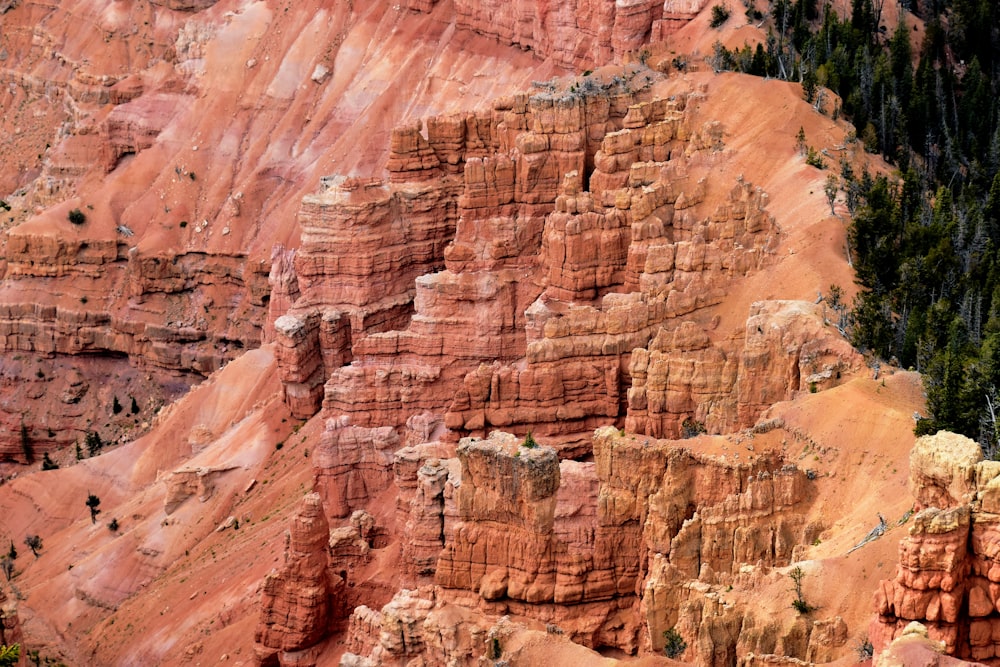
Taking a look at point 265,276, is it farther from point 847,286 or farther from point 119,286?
point 847,286

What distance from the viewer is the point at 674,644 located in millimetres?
57438

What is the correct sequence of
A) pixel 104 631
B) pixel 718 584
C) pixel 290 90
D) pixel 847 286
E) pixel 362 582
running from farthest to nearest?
1. pixel 290 90
2. pixel 104 631
3. pixel 362 582
4. pixel 847 286
5. pixel 718 584

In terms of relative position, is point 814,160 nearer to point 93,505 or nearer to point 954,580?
point 954,580

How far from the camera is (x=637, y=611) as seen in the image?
6644 cm

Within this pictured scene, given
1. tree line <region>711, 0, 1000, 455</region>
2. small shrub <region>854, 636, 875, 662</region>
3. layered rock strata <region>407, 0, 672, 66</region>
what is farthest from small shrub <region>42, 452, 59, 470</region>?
small shrub <region>854, 636, 875, 662</region>

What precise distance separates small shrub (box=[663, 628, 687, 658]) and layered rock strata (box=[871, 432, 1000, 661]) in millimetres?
11205

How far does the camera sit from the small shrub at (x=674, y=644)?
2240 inches

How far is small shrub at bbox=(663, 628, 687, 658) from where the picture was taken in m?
56.9

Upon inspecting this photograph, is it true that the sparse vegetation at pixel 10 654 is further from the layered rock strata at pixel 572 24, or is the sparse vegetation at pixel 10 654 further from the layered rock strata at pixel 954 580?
the layered rock strata at pixel 572 24

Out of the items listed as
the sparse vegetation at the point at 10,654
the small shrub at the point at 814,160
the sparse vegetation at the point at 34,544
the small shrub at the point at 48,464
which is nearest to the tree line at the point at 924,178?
the small shrub at the point at 814,160

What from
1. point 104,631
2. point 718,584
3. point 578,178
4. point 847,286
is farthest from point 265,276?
point 718,584

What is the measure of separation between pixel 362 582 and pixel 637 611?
1636 cm

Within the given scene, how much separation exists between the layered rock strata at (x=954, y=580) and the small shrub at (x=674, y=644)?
11205mm

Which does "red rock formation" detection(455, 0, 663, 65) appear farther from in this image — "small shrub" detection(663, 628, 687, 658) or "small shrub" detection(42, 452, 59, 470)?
"small shrub" detection(663, 628, 687, 658)
